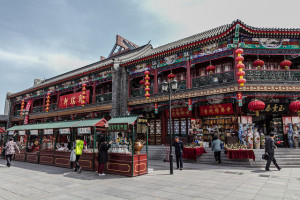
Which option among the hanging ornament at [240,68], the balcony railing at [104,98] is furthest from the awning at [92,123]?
the hanging ornament at [240,68]

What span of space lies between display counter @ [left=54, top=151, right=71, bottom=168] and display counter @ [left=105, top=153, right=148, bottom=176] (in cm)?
269

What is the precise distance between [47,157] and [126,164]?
224 inches

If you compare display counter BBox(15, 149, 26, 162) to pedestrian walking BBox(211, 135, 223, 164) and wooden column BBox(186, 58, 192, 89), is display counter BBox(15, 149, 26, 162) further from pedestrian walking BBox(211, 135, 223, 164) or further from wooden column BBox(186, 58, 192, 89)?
pedestrian walking BBox(211, 135, 223, 164)

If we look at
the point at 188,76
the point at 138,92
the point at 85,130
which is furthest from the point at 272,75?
the point at 85,130

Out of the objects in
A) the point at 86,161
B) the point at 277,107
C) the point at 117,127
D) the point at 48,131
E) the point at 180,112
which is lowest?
the point at 86,161

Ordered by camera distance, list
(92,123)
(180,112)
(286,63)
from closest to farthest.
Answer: (92,123), (286,63), (180,112)

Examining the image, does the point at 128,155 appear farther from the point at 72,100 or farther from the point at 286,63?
the point at 72,100

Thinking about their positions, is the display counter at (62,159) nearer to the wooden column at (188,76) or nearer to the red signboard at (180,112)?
the red signboard at (180,112)

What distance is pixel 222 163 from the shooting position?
9.70 metres

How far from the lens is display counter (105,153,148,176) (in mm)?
7246

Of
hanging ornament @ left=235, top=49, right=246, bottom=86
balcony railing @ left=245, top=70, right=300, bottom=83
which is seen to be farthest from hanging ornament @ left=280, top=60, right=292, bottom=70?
hanging ornament @ left=235, top=49, right=246, bottom=86

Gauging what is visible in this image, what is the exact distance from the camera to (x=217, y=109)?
12656 mm

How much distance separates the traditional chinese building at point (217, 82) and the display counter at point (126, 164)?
5.83 meters

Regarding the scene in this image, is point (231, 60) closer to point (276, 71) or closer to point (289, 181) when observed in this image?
point (276, 71)
